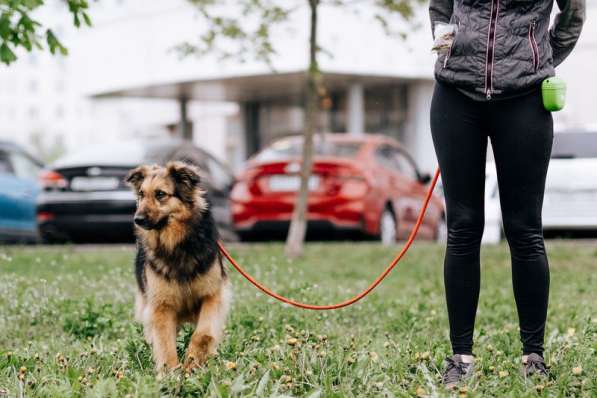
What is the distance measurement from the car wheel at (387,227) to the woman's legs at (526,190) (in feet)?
24.7

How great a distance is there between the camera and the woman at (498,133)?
136 inches

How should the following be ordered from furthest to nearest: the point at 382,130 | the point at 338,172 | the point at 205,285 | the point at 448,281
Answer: the point at 382,130
the point at 338,172
the point at 205,285
the point at 448,281

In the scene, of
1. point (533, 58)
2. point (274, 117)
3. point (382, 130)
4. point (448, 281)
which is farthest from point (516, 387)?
point (274, 117)

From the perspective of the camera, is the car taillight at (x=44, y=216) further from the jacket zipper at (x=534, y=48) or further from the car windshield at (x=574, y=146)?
the jacket zipper at (x=534, y=48)

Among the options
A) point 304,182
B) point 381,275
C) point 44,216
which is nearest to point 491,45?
point 381,275

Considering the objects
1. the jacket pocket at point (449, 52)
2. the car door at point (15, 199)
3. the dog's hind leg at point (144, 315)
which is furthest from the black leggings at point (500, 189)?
the car door at point (15, 199)

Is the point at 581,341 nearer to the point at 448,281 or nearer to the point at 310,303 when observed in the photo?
the point at 448,281

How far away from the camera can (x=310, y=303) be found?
224 inches

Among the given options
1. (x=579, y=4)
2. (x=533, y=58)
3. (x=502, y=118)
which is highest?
(x=579, y=4)

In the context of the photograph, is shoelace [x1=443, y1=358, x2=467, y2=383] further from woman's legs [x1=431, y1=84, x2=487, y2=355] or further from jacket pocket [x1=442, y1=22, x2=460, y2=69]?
jacket pocket [x1=442, y1=22, x2=460, y2=69]

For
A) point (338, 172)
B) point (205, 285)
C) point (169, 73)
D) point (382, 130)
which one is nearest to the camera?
point (205, 285)

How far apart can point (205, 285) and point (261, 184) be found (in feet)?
23.4

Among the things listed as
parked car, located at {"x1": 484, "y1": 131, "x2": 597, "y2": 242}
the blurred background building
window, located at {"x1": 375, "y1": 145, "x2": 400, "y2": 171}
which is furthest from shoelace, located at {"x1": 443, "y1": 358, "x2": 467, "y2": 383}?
the blurred background building

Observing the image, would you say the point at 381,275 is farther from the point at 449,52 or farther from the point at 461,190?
the point at 449,52
